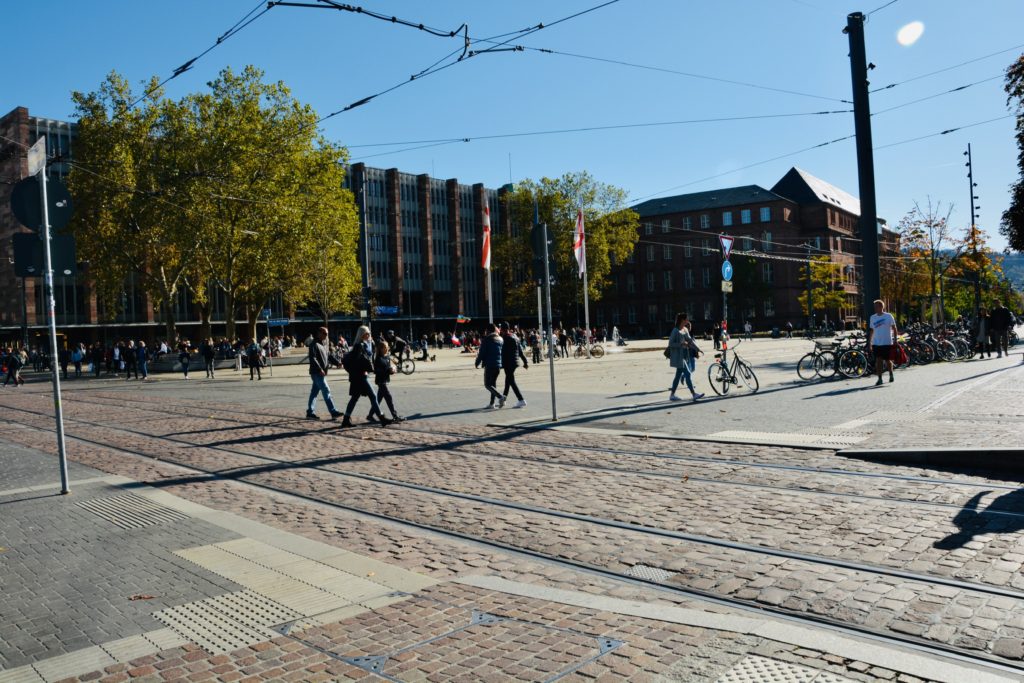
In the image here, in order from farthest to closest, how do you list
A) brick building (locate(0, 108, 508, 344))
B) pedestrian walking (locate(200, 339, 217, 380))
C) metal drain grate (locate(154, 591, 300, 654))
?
brick building (locate(0, 108, 508, 344)) → pedestrian walking (locate(200, 339, 217, 380)) → metal drain grate (locate(154, 591, 300, 654))

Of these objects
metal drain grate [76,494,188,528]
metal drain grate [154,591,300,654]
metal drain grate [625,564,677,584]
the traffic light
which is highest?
the traffic light

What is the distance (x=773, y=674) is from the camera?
10.7 feet

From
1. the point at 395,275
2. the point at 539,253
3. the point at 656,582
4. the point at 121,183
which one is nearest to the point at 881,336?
the point at 539,253

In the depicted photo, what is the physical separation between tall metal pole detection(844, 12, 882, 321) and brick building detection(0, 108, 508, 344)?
51535 mm

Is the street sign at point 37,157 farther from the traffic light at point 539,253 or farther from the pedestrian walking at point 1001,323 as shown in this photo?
the pedestrian walking at point 1001,323

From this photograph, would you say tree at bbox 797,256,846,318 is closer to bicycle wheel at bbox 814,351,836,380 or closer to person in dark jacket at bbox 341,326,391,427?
bicycle wheel at bbox 814,351,836,380

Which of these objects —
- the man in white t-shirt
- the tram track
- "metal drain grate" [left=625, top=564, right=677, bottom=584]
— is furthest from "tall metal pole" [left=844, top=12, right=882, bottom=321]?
"metal drain grate" [left=625, top=564, right=677, bottom=584]

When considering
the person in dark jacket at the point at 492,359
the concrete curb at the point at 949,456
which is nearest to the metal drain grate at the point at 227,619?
the concrete curb at the point at 949,456

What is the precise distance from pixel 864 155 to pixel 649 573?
1671 centimetres

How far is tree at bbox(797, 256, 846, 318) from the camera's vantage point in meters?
78.3

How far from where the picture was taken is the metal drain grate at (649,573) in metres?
4.73

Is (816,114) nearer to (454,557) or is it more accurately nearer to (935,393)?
(935,393)

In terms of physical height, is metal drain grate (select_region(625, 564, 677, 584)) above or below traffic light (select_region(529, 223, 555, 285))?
below

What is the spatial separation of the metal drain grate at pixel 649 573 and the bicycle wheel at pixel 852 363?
1523cm
